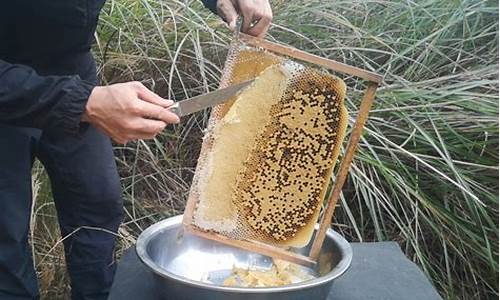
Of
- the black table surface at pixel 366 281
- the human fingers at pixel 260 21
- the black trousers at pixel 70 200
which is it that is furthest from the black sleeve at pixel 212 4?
the black table surface at pixel 366 281

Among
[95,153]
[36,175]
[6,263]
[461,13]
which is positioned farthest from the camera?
[461,13]

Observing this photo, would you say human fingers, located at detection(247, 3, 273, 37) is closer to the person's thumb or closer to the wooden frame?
the person's thumb

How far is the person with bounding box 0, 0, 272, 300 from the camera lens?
987 millimetres

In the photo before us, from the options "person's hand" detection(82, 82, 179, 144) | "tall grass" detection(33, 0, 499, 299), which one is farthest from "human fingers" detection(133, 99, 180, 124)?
"tall grass" detection(33, 0, 499, 299)

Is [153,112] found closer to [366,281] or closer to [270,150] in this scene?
[270,150]

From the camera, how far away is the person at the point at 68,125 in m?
0.99

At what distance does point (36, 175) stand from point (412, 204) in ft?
3.31

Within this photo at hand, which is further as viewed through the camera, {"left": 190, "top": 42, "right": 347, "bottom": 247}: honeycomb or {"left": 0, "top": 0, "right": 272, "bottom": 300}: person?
{"left": 190, "top": 42, "right": 347, "bottom": 247}: honeycomb

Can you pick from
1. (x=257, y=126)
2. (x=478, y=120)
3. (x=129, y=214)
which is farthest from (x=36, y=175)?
(x=478, y=120)

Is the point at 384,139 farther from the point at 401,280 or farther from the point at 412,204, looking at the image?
the point at 401,280

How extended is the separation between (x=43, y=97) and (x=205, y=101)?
0.82ft

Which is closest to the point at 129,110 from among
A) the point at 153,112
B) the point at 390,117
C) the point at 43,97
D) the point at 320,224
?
the point at 153,112

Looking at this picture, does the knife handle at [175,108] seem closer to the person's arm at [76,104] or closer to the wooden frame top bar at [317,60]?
the person's arm at [76,104]

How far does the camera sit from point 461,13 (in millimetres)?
1921
